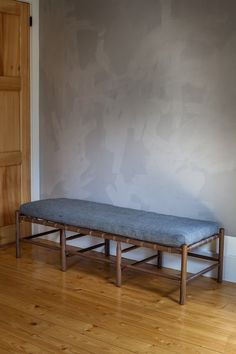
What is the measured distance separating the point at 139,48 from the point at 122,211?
1.18 meters

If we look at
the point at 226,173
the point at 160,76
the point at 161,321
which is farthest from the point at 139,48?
the point at 161,321

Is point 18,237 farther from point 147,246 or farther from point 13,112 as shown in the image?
point 147,246

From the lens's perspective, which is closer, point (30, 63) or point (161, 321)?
point (161, 321)

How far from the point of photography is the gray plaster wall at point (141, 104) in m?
3.44

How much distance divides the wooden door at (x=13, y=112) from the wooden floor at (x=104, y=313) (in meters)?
0.67

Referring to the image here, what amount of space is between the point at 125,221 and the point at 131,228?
106 millimetres

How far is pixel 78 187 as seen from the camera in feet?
13.8

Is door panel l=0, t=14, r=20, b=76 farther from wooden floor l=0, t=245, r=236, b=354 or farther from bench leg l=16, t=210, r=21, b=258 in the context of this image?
wooden floor l=0, t=245, r=236, b=354

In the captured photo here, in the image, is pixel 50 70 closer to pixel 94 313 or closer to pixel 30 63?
pixel 30 63

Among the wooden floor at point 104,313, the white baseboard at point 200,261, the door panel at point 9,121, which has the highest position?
the door panel at point 9,121

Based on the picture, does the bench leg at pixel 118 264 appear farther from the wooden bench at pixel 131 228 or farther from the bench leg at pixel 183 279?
the bench leg at pixel 183 279

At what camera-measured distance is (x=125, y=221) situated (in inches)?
133

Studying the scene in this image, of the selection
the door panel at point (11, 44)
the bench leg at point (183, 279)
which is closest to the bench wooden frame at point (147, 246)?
the bench leg at point (183, 279)

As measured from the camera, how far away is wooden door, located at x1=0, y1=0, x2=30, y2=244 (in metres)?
4.09
